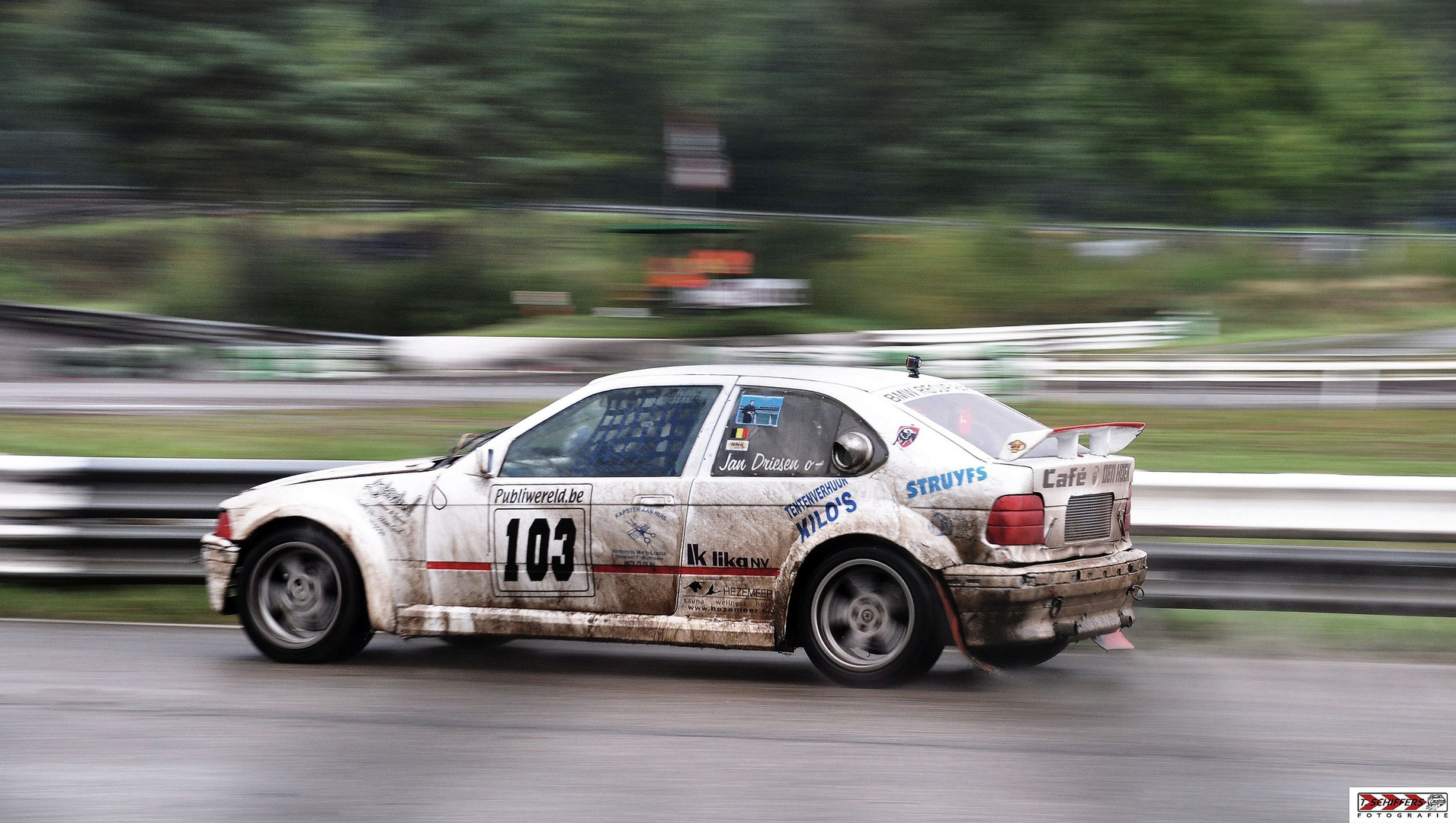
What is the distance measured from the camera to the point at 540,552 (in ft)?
22.5

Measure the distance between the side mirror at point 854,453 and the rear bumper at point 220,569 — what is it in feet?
9.97

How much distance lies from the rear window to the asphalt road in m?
1.11

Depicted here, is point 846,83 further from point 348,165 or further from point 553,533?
point 553,533

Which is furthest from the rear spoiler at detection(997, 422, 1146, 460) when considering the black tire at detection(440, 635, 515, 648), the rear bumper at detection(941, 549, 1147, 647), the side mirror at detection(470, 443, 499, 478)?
the black tire at detection(440, 635, 515, 648)

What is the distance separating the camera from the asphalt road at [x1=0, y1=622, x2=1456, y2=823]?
487 cm

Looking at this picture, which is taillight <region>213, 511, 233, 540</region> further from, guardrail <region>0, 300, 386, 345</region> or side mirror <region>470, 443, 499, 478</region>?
guardrail <region>0, 300, 386, 345</region>

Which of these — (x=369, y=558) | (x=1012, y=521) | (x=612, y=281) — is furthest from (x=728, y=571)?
(x=612, y=281)

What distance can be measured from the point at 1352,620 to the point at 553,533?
4400mm

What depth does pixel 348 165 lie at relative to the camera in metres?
33.0

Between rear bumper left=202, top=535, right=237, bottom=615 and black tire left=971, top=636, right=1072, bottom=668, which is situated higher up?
rear bumper left=202, top=535, right=237, bottom=615

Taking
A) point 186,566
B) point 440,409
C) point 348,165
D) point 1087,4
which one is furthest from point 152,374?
point 1087,4

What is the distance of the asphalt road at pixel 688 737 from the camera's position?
487 centimetres

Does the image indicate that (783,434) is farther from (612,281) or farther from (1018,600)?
(612,281)

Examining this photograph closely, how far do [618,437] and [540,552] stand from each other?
2.12ft
